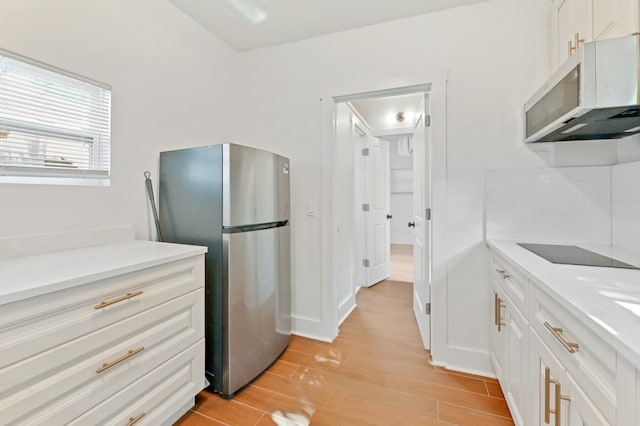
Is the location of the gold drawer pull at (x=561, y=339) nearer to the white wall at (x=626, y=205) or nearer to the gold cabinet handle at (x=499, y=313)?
the gold cabinet handle at (x=499, y=313)

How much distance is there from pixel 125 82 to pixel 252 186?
1024mm

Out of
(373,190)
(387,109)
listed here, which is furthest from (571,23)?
(373,190)

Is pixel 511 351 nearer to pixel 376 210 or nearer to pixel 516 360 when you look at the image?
pixel 516 360

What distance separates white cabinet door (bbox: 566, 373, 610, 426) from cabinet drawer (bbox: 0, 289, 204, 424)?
5.14 ft

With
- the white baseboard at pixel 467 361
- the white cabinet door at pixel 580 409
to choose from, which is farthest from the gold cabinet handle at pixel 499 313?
the white cabinet door at pixel 580 409

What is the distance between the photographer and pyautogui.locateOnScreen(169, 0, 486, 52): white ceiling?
6.49ft

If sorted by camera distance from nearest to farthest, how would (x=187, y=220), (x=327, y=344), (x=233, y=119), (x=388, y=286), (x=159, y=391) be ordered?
(x=159, y=391) < (x=187, y=220) < (x=327, y=344) < (x=233, y=119) < (x=388, y=286)

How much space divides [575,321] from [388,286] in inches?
126

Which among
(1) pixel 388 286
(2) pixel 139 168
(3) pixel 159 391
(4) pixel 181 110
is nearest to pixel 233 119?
(4) pixel 181 110

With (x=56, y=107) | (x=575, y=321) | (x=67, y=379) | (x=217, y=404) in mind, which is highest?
(x=56, y=107)

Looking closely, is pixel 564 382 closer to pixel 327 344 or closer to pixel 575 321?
pixel 575 321

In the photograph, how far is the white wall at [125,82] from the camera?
1347mm

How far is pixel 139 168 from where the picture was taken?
5.99ft

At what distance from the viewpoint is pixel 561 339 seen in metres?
0.84
